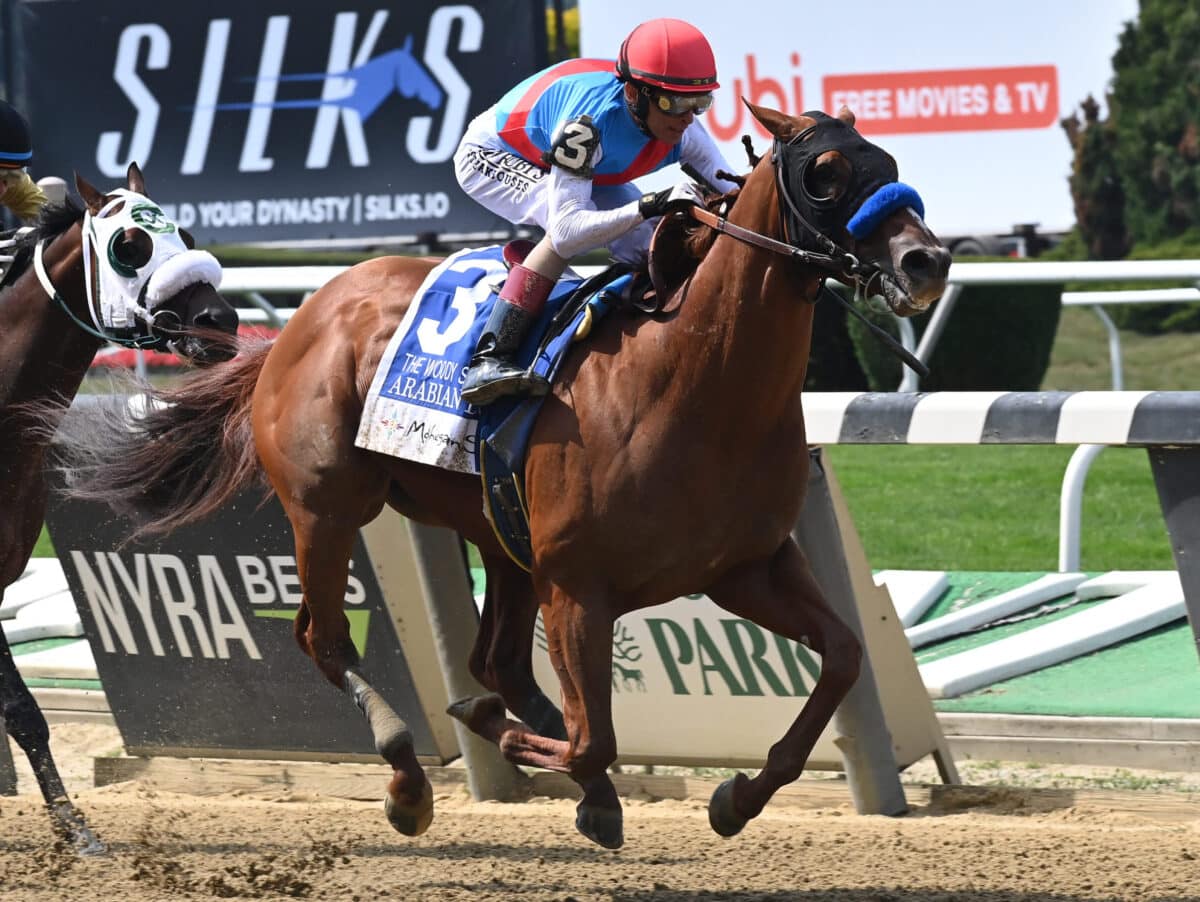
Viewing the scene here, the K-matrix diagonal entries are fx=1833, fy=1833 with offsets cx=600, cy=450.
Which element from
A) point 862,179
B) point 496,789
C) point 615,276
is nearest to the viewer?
point 862,179

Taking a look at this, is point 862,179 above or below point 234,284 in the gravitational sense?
above

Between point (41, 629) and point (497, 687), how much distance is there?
335 centimetres

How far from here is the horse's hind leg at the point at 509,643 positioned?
4434mm

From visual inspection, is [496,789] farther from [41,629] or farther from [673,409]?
[41,629]

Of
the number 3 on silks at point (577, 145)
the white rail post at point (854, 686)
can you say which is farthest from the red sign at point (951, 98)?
the number 3 on silks at point (577, 145)

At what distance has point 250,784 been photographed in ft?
17.9

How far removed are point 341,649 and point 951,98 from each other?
37.8ft

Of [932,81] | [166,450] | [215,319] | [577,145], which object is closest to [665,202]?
[577,145]

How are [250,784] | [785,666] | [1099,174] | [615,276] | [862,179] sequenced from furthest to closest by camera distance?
[1099,174], [250,784], [785,666], [615,276], [862,179]

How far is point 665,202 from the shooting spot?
373cm

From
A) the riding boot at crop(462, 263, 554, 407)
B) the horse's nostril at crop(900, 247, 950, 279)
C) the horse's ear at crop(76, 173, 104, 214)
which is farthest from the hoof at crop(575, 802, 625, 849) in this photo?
the horse's ear at crop(76, 173, 104, 214)

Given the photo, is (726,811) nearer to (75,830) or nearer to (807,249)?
(807,249)

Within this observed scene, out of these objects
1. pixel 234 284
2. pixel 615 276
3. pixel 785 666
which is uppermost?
pixel 615 276

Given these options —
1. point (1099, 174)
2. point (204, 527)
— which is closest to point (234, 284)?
point (204, 527)
